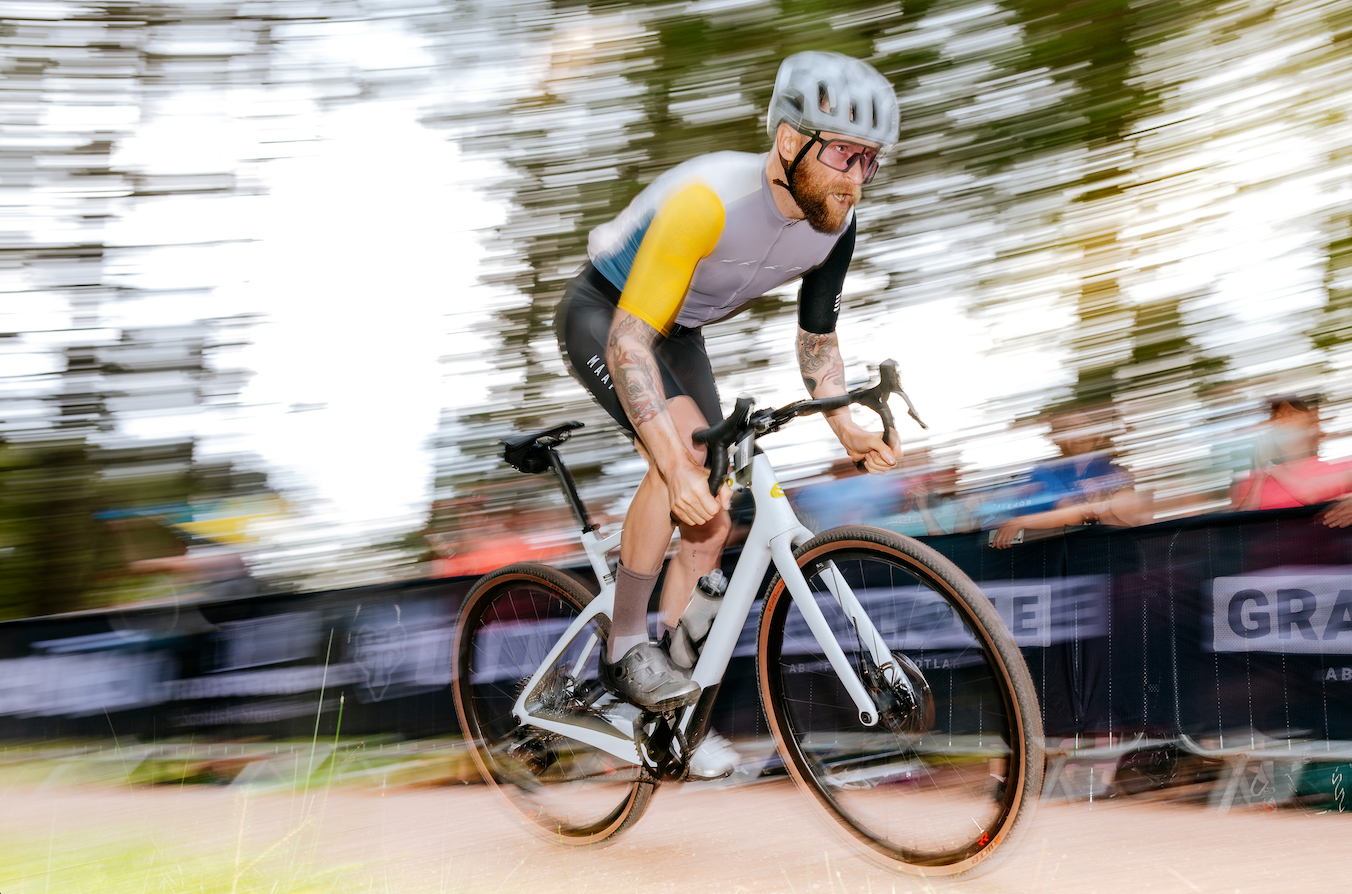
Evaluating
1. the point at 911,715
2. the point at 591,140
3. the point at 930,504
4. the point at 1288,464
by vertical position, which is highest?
the point at 591,140

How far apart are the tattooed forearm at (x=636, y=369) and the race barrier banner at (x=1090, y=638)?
2.54ft

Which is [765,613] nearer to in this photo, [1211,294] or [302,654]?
[302,654]

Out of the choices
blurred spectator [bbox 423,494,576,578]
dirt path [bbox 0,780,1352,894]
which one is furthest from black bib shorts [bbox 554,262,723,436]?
blurred spectator [bbox 423,494,576,578]

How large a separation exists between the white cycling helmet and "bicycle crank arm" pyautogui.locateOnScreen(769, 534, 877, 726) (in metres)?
1.03

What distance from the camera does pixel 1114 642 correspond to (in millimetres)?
3566

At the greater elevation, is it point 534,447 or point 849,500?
point 534,447

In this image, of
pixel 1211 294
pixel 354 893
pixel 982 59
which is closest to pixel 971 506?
pixel 1211 294

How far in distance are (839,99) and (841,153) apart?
126 millimetres

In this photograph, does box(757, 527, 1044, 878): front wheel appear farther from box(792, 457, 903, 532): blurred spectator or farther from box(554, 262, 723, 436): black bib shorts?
box(792, 457, 903, 532): blurred spectator

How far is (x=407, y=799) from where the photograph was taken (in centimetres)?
414

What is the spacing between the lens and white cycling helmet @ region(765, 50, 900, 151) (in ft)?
7.11

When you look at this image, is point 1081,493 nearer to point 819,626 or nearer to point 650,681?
point 819,626

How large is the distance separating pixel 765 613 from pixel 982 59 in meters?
4.84

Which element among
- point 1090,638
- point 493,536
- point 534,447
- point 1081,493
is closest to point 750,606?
point 534,447
